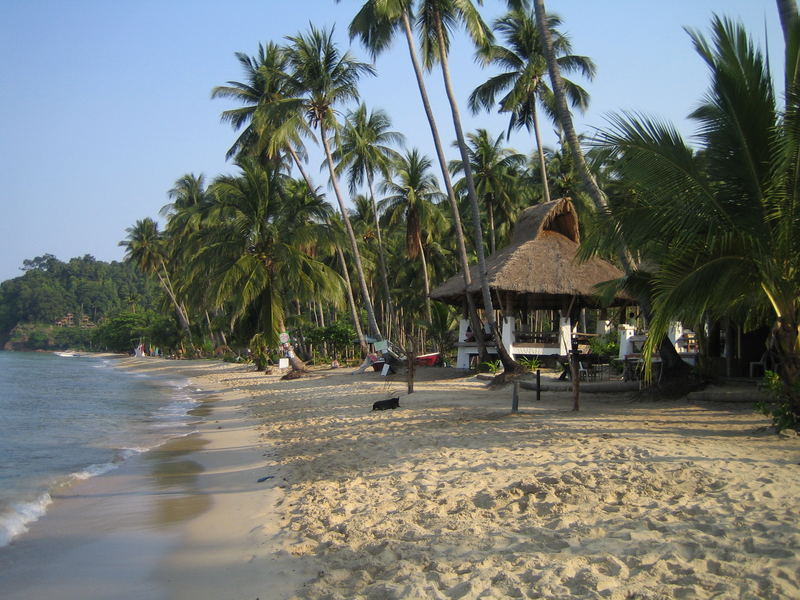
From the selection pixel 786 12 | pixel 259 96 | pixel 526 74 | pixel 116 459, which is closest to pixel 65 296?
pixel 259 96

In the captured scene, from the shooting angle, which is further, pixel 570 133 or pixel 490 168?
pixel 490 168

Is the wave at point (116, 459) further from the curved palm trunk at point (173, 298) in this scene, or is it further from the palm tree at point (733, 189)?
the curved palm trunk at point (173, 298)

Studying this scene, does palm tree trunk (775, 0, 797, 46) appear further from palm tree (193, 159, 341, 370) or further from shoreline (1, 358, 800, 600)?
palm tree (193, 159, 341, 370)

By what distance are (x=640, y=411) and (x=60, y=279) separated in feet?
448

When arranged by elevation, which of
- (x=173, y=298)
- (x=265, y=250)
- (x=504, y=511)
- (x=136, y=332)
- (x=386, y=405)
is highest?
(x=265, y=250)

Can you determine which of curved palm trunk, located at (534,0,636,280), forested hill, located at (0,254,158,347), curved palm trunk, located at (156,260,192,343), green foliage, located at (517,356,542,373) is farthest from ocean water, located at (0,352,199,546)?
forested hill, located at (0,254,158,347)

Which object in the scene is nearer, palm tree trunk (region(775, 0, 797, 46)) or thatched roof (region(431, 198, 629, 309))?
palm tree trunk (region(775, 0, 797, 46))

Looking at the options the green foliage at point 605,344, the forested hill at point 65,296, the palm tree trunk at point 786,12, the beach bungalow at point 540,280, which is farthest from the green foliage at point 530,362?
the forested hill at point 65,296

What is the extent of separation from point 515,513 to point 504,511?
10 centimetres

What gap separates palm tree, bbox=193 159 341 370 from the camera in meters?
23.2

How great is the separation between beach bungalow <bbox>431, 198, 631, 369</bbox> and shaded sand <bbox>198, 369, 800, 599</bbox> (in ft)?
29.2

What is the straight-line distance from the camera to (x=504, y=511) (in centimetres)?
482

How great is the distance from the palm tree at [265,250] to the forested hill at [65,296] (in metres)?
93.2

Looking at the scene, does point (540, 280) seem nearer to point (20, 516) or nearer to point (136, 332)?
point (20, 516)
